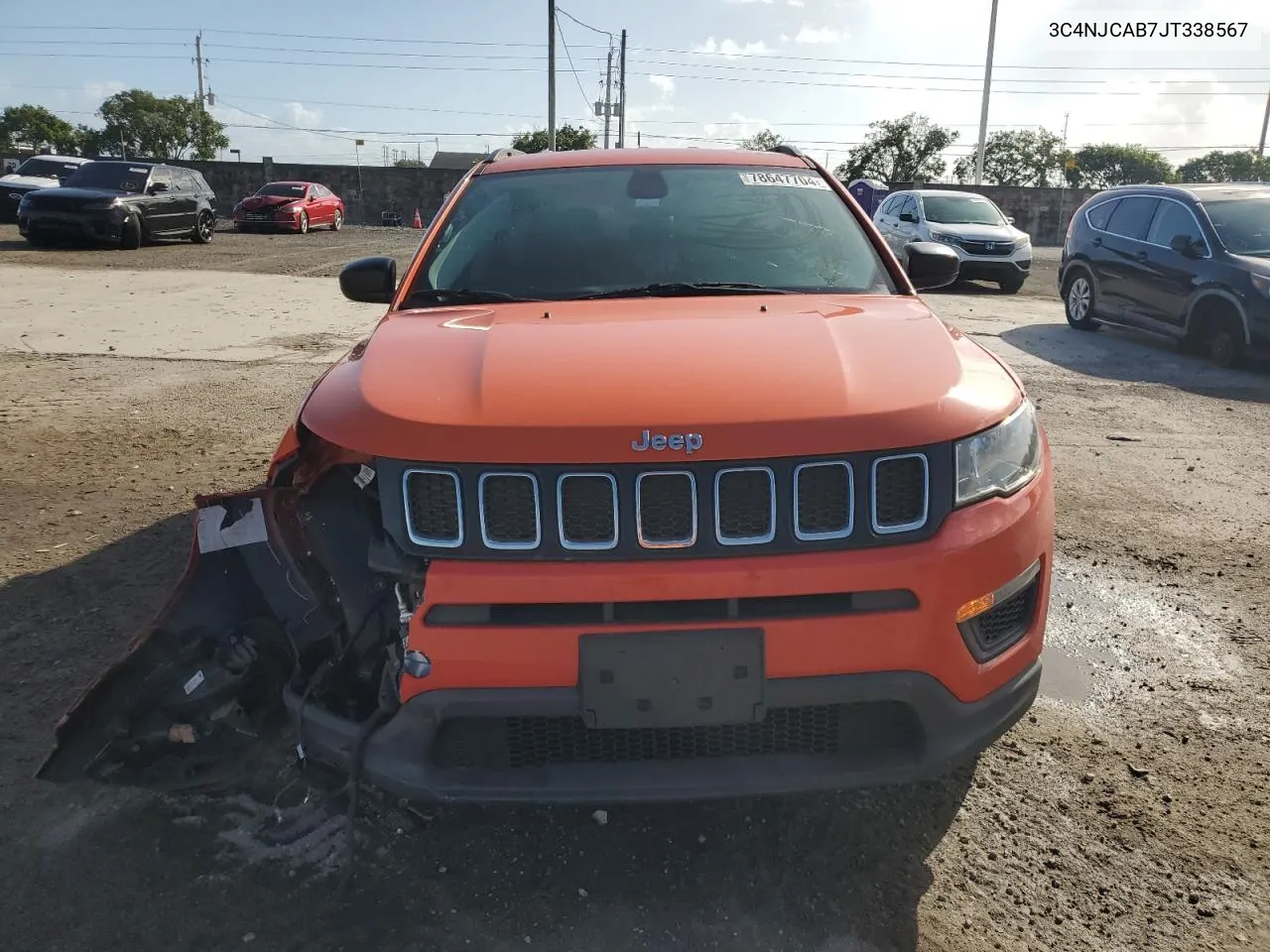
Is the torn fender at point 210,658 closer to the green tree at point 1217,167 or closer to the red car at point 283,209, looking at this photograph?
the red car at point 283,209

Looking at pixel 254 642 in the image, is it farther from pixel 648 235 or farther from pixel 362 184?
pixel 362 184

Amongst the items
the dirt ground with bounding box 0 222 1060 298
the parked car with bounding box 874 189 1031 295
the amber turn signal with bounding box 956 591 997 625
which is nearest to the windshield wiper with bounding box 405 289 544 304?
the amber turn signal with bounding box 956 591 997 625

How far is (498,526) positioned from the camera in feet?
6.64

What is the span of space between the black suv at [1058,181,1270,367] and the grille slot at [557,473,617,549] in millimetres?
8901

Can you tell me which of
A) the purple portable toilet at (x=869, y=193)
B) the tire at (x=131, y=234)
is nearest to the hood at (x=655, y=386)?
the tire at (x=131, y=234)

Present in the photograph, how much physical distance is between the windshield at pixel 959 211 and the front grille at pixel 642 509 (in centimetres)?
1494

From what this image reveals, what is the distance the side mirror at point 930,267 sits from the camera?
152 inches

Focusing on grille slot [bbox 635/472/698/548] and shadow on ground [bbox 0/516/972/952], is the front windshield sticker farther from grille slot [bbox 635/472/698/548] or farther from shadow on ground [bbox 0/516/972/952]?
shadow on ground [bbox 0/516/972/952]

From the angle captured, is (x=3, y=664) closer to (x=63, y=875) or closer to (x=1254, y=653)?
(x=63, y=875)

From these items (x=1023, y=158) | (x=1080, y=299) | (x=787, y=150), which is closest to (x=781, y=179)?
(x=787, y=150)

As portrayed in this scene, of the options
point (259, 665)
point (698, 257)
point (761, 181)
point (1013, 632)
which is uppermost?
point (761, 181)

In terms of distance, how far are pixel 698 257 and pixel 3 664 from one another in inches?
107

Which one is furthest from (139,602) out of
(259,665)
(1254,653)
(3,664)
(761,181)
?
(1254,653)

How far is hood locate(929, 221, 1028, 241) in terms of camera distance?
50.5 ft
